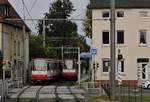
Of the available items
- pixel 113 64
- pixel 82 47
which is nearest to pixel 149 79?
pixel 113 64

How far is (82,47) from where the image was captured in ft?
451

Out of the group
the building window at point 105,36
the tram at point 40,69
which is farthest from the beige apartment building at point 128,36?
the tram at point 40,69

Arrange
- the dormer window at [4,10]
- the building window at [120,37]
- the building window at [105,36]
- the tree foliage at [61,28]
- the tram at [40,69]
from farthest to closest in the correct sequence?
the tree foliage at [61,28], the dormer window at [4,10], the building window at [120,37], the building window at [105,36], the tram at [40,69]

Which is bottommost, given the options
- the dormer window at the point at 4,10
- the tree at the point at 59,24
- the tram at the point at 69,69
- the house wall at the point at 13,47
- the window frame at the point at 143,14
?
the tram at the point at 69,69

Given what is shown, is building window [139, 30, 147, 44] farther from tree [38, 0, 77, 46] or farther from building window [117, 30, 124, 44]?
tree [38, 0, 77, 46]

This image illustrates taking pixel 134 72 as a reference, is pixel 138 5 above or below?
above

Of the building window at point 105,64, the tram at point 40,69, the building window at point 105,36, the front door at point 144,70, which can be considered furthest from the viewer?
the building window at point 105,36

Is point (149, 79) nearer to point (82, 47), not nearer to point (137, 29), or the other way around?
point (137, 29)

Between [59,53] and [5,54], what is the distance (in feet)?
231

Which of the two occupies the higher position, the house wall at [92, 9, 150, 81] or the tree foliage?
the tree foliage

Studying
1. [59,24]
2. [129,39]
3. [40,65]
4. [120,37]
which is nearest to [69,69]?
[40,65]

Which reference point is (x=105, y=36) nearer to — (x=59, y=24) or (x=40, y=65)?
(x=40, y=65)

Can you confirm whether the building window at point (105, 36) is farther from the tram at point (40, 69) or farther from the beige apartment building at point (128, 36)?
the tram at point (40, 69)

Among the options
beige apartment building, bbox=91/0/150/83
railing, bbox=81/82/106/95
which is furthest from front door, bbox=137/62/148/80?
railing, bbox=81/82/106/95
